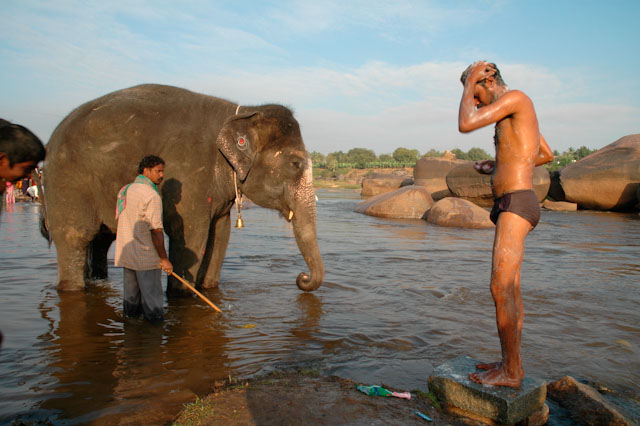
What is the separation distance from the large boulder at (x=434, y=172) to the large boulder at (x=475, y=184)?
13.3ft

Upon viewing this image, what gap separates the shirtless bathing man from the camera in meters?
3.31

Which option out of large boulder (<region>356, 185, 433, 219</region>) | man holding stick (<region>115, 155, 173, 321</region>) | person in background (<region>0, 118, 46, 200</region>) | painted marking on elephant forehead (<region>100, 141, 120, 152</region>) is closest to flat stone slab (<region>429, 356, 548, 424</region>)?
person in background (<region>0, 118, 46, 200</region>)

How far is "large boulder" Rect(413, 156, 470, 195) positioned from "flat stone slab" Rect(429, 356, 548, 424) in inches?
922

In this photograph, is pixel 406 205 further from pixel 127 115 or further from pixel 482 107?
pixel 482 107

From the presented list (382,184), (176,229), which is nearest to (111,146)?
(176,229)

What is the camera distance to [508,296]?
131 inches

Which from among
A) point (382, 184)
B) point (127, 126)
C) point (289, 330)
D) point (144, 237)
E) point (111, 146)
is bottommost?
point (289, 330)

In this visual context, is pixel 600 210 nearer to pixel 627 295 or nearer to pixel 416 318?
pixel 627 295

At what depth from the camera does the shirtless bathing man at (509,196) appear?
130 inches

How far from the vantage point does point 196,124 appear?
5.83 metres

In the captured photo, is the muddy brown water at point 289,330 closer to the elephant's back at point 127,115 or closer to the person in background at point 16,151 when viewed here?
the person in background at point 16,151

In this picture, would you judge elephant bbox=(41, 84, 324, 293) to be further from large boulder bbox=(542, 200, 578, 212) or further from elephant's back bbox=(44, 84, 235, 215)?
large boulder bbox=(542, 200, 578, 212)

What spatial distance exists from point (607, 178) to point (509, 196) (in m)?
20.9

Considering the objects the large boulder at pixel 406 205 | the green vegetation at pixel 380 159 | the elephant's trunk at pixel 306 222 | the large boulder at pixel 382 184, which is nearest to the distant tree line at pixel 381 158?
the green vegetation at pixel 380 159
